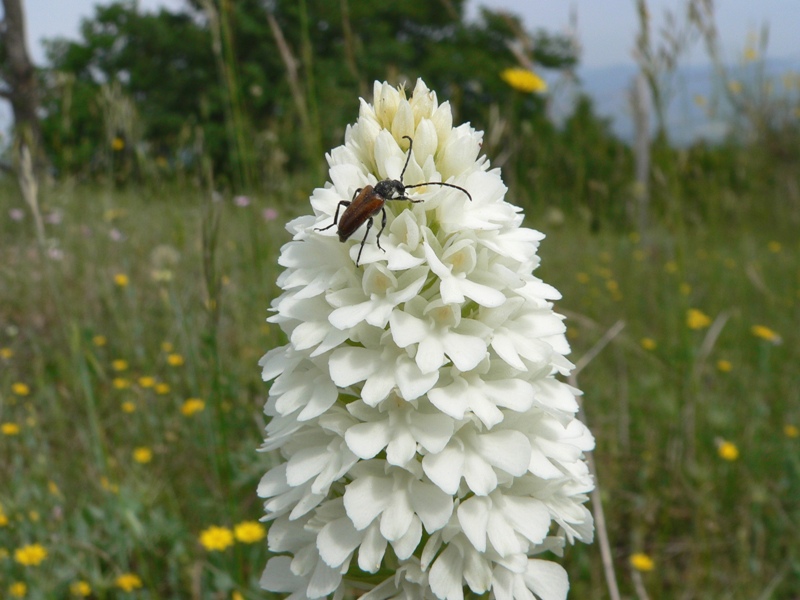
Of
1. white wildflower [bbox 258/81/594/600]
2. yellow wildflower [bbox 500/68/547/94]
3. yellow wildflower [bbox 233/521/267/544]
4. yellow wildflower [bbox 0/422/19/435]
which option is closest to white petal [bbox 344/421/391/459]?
white wildflower [bbox 258/81/594/600]

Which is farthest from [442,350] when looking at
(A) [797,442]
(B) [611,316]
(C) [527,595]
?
(B) [611,316]

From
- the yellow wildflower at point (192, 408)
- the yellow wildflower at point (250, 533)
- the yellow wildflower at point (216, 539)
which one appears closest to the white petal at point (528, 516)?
the yellow wildflower at point (250, 533)

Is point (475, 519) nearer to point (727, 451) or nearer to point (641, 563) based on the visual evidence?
point (641, 563)

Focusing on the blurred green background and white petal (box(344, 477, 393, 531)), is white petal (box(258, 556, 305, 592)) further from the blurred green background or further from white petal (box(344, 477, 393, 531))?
the blurred green background

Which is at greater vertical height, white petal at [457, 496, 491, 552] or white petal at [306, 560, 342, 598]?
white petal at [457, 496, 491, 552]

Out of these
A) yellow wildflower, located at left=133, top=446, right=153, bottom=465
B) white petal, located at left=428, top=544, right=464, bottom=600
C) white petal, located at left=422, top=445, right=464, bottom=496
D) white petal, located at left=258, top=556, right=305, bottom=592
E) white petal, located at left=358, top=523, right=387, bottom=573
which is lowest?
yellow wildflower, located at left=133, top=446, right=153, bottom=465

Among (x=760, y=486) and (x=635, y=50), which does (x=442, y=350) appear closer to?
(x=635, y=50)

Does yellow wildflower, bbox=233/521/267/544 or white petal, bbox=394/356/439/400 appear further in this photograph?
yellow wildflower, bbox=233/521/267/544
